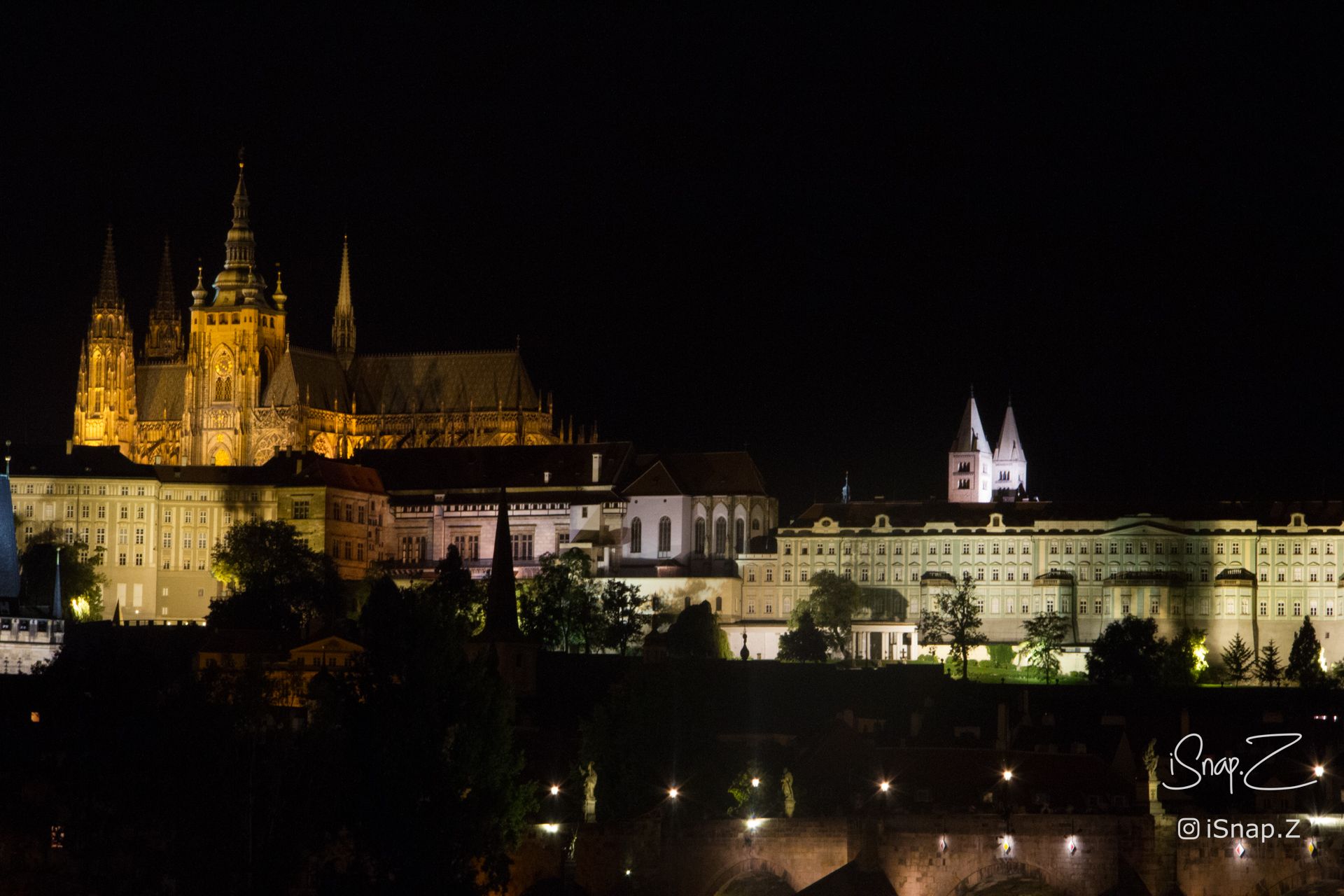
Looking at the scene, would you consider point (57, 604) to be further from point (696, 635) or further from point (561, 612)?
point (696, 635)

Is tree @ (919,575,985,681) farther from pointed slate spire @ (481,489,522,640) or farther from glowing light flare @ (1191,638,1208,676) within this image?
pointed slate spire @ (481,489,522,640)

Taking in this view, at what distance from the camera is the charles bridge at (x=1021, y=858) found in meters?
Answer: 62.7

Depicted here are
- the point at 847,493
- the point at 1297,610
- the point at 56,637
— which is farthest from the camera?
the point at 847,493

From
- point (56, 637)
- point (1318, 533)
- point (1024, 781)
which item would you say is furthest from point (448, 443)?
point (1024, 781)

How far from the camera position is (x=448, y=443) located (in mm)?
168625

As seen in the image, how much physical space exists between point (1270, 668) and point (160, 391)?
68.9 metres

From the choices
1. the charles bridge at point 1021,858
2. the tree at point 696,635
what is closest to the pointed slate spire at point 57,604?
the tree at point 696,635

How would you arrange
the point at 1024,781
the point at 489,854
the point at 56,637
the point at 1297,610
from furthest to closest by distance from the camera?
the point at 1297,610 → the point at 56,637 → the point at 1024,781 → the point at 489,854

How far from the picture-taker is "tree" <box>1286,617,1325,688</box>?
12169 cm

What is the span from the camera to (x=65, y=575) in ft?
452

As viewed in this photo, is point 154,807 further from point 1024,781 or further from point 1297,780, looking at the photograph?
point 1297,780

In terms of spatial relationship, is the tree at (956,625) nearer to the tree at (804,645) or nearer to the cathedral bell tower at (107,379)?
the tree at (804,645)

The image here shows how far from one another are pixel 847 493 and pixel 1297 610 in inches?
1189

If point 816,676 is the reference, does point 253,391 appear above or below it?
above
